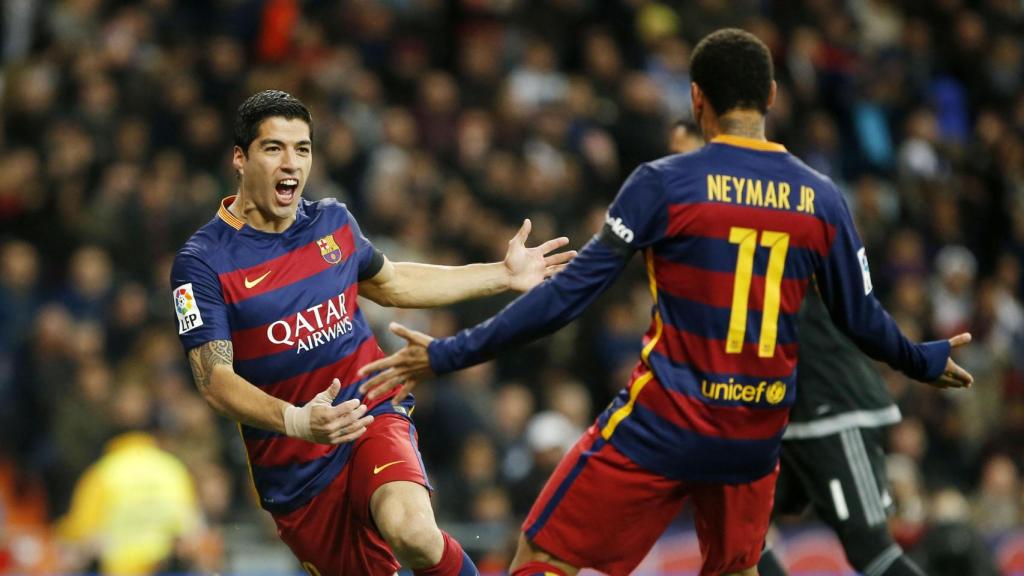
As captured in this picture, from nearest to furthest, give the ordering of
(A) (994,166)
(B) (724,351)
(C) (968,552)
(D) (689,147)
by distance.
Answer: (B) (724,351) → (D) (689,147) → (C) (968,552) → (A) (994,166)

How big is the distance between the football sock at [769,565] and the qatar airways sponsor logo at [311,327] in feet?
7.37

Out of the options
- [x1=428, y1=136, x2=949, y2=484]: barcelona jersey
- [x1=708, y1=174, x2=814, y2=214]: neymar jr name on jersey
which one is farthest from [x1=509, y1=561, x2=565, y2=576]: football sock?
[x1=708, y1=174, x2=814, y2=214]: neymar jr name on jersey

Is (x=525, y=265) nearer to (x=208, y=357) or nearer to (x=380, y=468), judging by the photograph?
(x=380, y=468)

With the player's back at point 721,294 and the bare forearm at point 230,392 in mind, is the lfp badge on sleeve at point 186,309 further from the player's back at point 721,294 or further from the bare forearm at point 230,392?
the player's back at point 721,294

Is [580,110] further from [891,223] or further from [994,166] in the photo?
[994,166]

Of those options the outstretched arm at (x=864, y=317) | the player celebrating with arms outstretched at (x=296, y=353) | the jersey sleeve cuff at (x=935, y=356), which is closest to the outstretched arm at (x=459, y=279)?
the player celebrating with arms outstretched at (x=296, y=353)

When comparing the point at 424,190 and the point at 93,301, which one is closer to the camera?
the point at 93,301

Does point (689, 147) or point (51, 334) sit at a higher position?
point (689, 147)

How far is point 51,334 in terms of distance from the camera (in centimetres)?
1172

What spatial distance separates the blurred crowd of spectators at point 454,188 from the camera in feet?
38.5

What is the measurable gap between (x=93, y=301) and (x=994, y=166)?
10138 mm

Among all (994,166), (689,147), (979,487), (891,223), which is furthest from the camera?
(994,166)

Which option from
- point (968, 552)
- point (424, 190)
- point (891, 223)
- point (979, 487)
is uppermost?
point (424, 190)

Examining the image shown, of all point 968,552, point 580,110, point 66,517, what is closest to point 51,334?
point 66,517
